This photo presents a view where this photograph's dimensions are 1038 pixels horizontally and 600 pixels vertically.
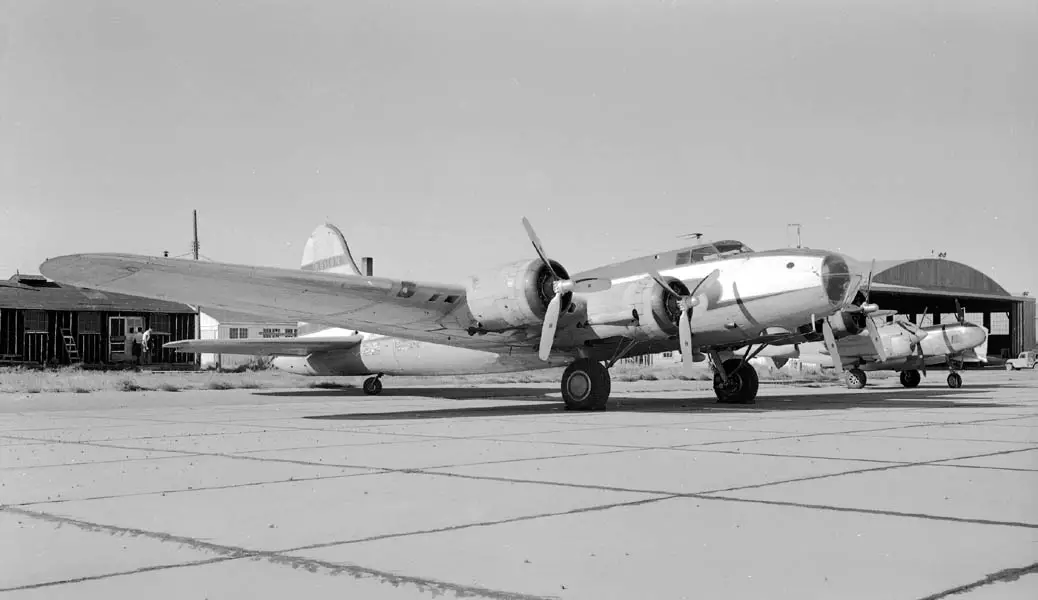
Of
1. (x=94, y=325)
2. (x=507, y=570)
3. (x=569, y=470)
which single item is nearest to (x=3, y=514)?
(x=507, y=570)

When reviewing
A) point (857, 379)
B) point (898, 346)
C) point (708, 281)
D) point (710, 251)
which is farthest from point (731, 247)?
point (857, 379)

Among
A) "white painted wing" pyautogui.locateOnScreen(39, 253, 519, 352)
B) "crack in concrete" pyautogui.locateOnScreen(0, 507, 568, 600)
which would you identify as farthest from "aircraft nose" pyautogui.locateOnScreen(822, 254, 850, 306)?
"crack in concrete" pyautogui.locateOnScreen(0, 507, 568, 600)

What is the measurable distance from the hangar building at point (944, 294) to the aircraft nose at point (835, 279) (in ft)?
138

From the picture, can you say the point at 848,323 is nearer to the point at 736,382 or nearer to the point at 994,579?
the point at 736,382

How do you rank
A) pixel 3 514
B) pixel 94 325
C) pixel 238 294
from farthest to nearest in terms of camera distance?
pixel 94 325, pixel 238 294, pixel 3 514

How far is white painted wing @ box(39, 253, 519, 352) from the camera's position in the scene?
12594mm

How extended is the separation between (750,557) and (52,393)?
28.4 meters

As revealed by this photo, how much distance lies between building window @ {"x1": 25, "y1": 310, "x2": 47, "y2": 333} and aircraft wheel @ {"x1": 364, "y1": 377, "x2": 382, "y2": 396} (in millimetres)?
37247

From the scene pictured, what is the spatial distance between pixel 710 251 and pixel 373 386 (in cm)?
1386

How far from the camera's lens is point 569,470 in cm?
736

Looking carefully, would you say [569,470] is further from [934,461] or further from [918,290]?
[918,290]

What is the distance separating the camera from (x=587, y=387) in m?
16.5

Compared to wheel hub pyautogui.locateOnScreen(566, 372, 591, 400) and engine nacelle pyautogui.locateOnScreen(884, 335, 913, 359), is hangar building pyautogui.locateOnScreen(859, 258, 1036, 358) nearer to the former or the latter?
engine nacelle pyautogui.locateOnScreen(884, 335, 913, 359)

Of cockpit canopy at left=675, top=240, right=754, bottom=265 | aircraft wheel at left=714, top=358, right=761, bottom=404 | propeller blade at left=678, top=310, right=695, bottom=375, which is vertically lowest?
aircraft wheel at left=714, top=358, right=761, bottom=404
